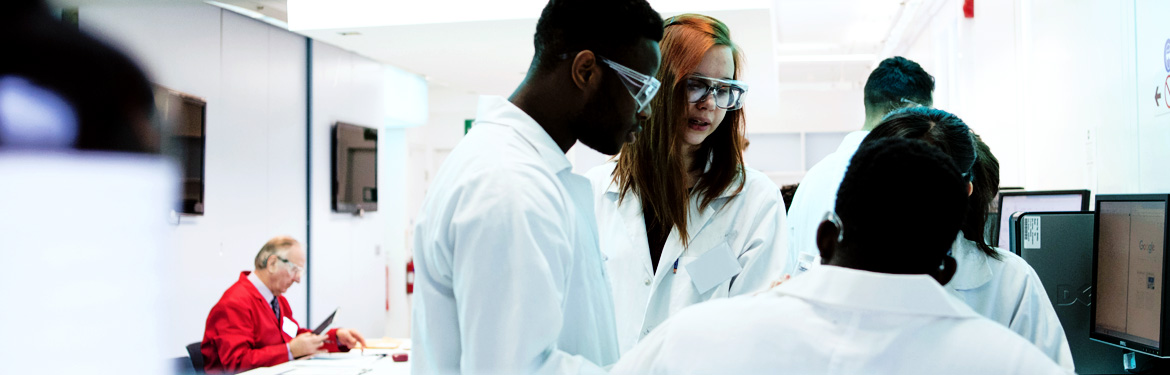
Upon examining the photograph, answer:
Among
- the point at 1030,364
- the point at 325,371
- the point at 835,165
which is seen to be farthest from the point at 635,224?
the point at 325,371

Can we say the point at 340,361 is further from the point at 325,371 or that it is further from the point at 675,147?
the point at 675,147

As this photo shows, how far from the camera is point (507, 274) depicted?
1.00 meters

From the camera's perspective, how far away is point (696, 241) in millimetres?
1736

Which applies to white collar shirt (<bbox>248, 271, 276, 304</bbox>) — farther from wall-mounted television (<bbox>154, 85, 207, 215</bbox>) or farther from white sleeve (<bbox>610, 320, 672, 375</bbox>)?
white sleeve (<bbox>610, 320, 672, 375</bbox>)

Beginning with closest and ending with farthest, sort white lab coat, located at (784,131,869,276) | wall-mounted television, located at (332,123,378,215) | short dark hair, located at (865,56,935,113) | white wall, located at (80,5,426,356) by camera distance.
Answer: white lab coat, located at (784,131,869,276) → short dark hair, located at (865,56,935,113) → white wall, located at (80,5,426,356) → wall-mounted television, located at (332,123,378,215)

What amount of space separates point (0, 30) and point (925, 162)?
4.27 meters

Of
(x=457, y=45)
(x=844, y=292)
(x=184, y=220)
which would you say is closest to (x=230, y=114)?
(x=184, y=220)

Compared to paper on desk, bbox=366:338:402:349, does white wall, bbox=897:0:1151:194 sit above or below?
above

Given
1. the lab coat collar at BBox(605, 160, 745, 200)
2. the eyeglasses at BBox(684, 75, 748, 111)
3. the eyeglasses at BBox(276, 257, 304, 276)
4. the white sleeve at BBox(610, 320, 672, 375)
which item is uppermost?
the eyeglasses at BBox(684, 75, 748, 111)

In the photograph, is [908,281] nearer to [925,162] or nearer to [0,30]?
[925,162]

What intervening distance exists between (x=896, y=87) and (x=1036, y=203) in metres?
0.67

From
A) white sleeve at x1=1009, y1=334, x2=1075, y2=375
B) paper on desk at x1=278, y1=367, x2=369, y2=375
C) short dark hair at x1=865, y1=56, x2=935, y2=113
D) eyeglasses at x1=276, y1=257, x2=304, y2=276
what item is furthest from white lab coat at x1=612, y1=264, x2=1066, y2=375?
eyeglasses at x1=276, y1=257, x2=304, y2=276

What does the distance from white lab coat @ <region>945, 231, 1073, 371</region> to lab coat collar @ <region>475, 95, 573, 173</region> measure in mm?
842

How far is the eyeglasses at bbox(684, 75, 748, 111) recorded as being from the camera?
67.9 inches
